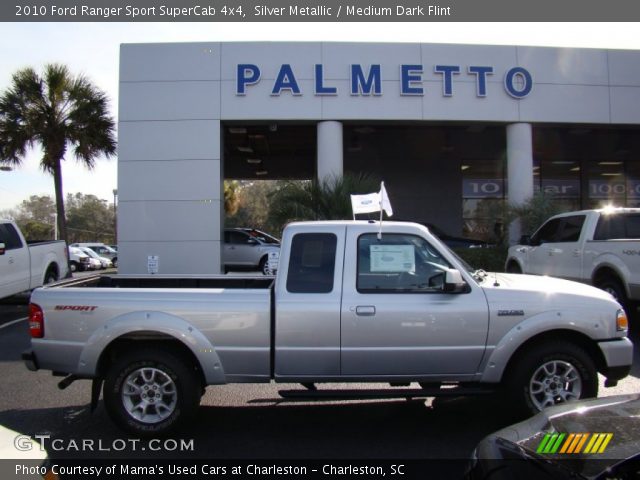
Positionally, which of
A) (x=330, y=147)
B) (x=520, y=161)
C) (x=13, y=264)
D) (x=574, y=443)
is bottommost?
(x=574, y=443)

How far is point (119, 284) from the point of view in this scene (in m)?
5.92

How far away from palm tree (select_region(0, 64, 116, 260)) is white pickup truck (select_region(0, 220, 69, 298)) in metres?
5.38

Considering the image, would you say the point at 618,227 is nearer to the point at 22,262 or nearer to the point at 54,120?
the point at 22,262

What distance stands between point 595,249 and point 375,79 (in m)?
7.89

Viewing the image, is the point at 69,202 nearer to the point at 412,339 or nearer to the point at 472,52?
the point at 472,52

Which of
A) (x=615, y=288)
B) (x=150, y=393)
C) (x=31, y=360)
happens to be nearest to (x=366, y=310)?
(x=150, y=393)

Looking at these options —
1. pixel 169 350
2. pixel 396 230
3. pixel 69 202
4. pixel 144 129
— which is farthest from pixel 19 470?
pixel 69 202

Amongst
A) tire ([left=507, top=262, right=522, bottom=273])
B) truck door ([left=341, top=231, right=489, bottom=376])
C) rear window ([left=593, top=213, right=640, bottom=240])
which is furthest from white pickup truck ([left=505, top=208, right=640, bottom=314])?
truck door ([left=341, top=231, right=489, bottom=376])

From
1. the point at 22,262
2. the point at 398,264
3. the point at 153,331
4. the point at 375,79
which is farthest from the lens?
the point at 375,79

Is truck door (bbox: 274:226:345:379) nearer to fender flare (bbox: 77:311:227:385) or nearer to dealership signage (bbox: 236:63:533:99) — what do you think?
fender flare (bbox: 77:311:227:385)

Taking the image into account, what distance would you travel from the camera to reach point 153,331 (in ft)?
15.0

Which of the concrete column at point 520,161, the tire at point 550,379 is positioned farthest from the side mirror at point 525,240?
the tire at point 550,379

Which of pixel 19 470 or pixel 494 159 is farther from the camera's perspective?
pixel 494 159

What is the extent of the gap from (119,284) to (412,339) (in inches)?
131
